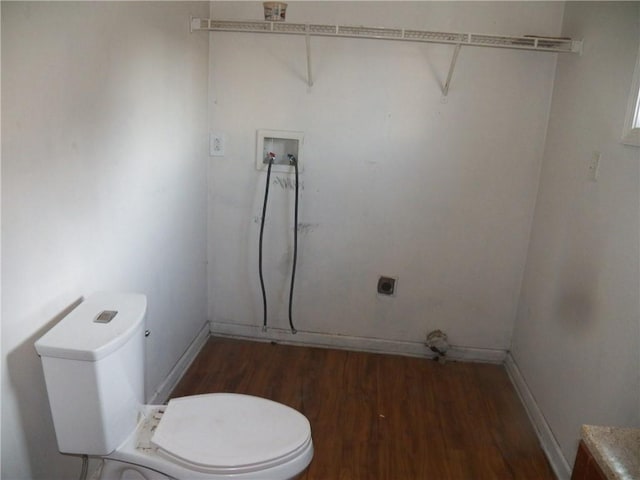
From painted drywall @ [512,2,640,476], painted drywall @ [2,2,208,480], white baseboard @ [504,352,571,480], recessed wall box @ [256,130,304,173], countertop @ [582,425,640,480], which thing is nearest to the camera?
countertop @ [582,425,640,480]

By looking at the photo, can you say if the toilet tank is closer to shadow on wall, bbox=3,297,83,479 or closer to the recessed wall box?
shadow on wall, bbox=3,297,83,479

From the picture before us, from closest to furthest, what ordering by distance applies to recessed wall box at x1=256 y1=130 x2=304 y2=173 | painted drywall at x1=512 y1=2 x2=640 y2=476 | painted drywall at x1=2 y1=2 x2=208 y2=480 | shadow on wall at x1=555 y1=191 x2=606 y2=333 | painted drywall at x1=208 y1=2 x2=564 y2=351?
painted drywall at x1=2 y1=2 x2=208 y2=480 < painted drywall at x1=512 y1=2 x2=640 y2=476 < shadow on wall at x1=555 y1=191 x2=606 y2=333 < painted drywall at x1=208 y1=2 x2=564 y2=351 < recessed wall box at x1=256 y1=130 x2=304 y2=173

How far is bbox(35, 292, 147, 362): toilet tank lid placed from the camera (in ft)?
3.74

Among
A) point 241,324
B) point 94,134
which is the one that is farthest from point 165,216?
point 241,324

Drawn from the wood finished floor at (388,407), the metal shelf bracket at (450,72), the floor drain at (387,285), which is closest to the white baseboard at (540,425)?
the wood finished floor at (388,407)

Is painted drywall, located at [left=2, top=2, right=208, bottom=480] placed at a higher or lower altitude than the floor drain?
higher

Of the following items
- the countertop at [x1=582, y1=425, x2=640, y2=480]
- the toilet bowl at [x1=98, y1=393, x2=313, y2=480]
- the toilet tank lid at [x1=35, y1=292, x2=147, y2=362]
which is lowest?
the toilet bowl at [x1=98, y1=393, x2=313, y2=480]

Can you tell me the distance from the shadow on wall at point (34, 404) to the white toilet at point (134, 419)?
0.07 m

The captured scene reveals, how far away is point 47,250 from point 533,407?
6.89ft

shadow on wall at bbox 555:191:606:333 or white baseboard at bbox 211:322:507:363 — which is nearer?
shadow on wall at bbox 555:191:606:333

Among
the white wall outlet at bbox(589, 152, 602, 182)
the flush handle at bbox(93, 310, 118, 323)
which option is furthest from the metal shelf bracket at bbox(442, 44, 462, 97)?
the flush handle at bbox(93, 310, 118, 323)

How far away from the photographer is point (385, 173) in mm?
2428

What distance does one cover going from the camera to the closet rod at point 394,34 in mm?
1955

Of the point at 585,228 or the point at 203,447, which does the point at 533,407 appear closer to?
the point at 585,228
